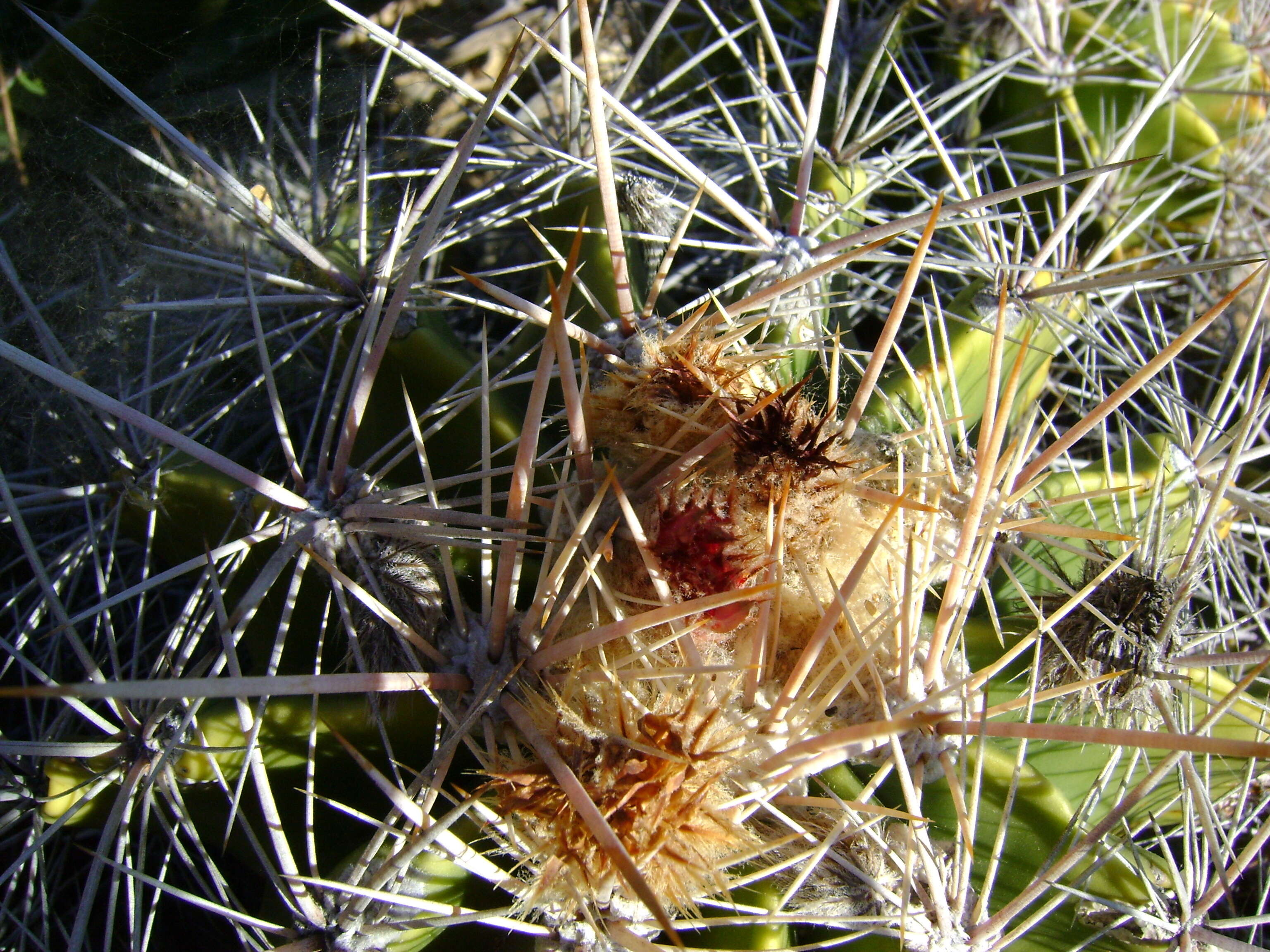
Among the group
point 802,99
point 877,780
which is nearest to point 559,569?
point 877,780

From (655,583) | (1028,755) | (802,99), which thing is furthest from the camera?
(802,99)

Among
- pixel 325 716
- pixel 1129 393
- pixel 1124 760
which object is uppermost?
pixel 1129 393

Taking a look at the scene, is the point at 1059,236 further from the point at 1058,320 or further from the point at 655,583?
the point at 655,583

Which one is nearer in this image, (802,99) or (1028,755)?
(1028,755)

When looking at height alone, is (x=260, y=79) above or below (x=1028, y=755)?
above

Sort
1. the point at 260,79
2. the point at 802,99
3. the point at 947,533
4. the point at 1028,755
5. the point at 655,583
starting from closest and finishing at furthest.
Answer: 1. the point at 655,583
2. the point at 947,533
3. the point at 1028,755
4. the point at 260,79
5. the point at 802,99

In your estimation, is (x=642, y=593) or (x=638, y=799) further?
(x=642, y=593)
